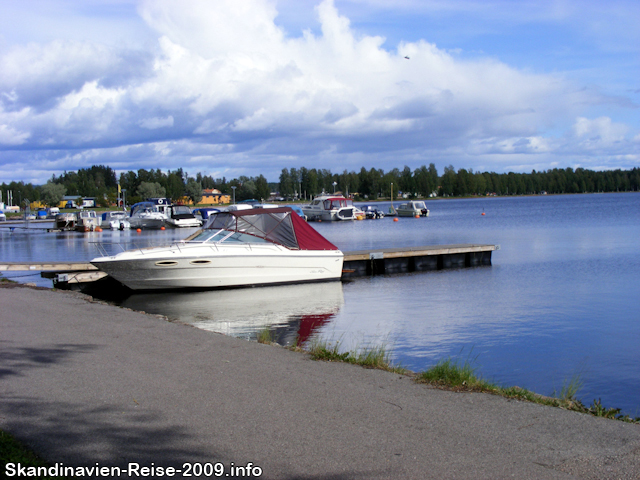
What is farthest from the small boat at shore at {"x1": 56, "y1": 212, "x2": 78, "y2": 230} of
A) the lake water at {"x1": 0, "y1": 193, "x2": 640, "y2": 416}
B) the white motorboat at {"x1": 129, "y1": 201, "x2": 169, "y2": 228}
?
the lake water at {"x1": 0, "y1": 193, "x2": 640, "y2": 416}

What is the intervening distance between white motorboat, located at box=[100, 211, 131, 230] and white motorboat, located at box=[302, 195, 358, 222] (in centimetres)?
2296

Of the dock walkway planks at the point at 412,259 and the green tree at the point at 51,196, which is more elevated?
the green tree at the point at 51,196

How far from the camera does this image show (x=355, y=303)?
18.5 meters

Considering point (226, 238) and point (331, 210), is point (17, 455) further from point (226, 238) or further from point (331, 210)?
point (331, 210)

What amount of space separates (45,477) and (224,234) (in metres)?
16.5

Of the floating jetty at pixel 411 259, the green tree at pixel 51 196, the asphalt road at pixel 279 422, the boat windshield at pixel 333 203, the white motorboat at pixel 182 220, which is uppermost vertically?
the green tree at pixel 51 196

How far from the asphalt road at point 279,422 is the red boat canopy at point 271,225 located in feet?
40.9

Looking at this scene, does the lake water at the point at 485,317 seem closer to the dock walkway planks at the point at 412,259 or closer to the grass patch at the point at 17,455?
the dock walkway planks at the point at 412,259

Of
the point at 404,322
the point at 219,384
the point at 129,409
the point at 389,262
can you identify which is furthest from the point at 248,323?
the point at 389,262

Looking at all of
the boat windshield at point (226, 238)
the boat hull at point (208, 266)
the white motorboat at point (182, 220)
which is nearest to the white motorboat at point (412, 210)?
the white motorboat at point (182, 220)

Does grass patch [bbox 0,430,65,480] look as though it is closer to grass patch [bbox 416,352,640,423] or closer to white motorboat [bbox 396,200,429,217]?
grass patch [bbox 416,352,640,423]

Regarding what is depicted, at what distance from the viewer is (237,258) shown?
66.0ft

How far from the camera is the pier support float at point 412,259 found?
25484 mm

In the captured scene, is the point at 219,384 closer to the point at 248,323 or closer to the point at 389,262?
the point at 248,323
